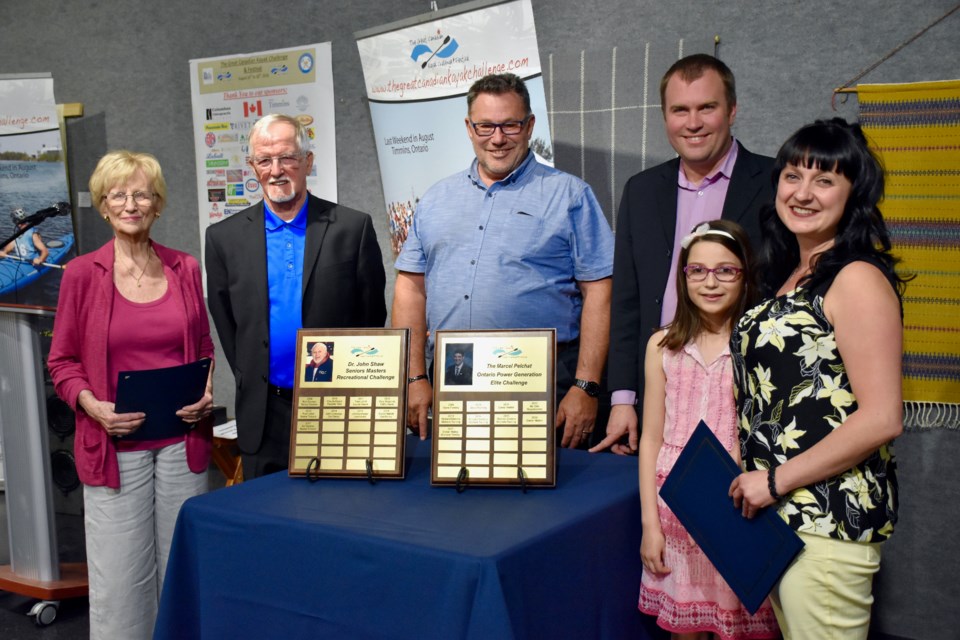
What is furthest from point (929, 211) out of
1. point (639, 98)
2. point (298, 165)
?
point (298, 165)

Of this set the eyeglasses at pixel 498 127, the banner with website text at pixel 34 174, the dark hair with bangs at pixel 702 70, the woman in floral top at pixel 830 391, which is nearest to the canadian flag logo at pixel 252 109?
the banner with website text at pixel 34 174

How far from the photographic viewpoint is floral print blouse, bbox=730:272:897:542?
142 centimetres

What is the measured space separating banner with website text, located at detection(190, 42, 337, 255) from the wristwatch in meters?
2.13

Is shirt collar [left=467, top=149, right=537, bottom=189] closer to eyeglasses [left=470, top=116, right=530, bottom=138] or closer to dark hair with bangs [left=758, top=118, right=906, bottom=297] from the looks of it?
eyeglasses [left=470, top=116, right=530, bottom=138]

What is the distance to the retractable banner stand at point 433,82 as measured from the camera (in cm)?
312

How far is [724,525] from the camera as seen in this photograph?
1503mm

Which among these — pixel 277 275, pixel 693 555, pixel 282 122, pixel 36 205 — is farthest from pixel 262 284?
pixel 36 205

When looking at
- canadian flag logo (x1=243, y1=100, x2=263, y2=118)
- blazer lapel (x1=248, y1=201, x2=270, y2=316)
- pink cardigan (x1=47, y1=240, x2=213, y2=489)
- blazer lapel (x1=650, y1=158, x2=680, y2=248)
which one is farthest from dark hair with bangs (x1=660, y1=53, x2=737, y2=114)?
canadian flag logo (x1=243, y1=100, x2=263, y2=118)

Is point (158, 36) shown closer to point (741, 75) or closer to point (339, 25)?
point (339, 25)

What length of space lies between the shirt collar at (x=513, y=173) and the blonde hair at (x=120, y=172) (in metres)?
0.90

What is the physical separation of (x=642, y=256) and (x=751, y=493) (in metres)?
0.84

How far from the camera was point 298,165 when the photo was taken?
2.47m

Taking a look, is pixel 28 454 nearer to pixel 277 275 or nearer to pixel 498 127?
pixel 277 275

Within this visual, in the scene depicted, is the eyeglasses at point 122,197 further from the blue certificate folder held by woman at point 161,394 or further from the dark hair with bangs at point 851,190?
the dark hair with bangs at point 851,190
